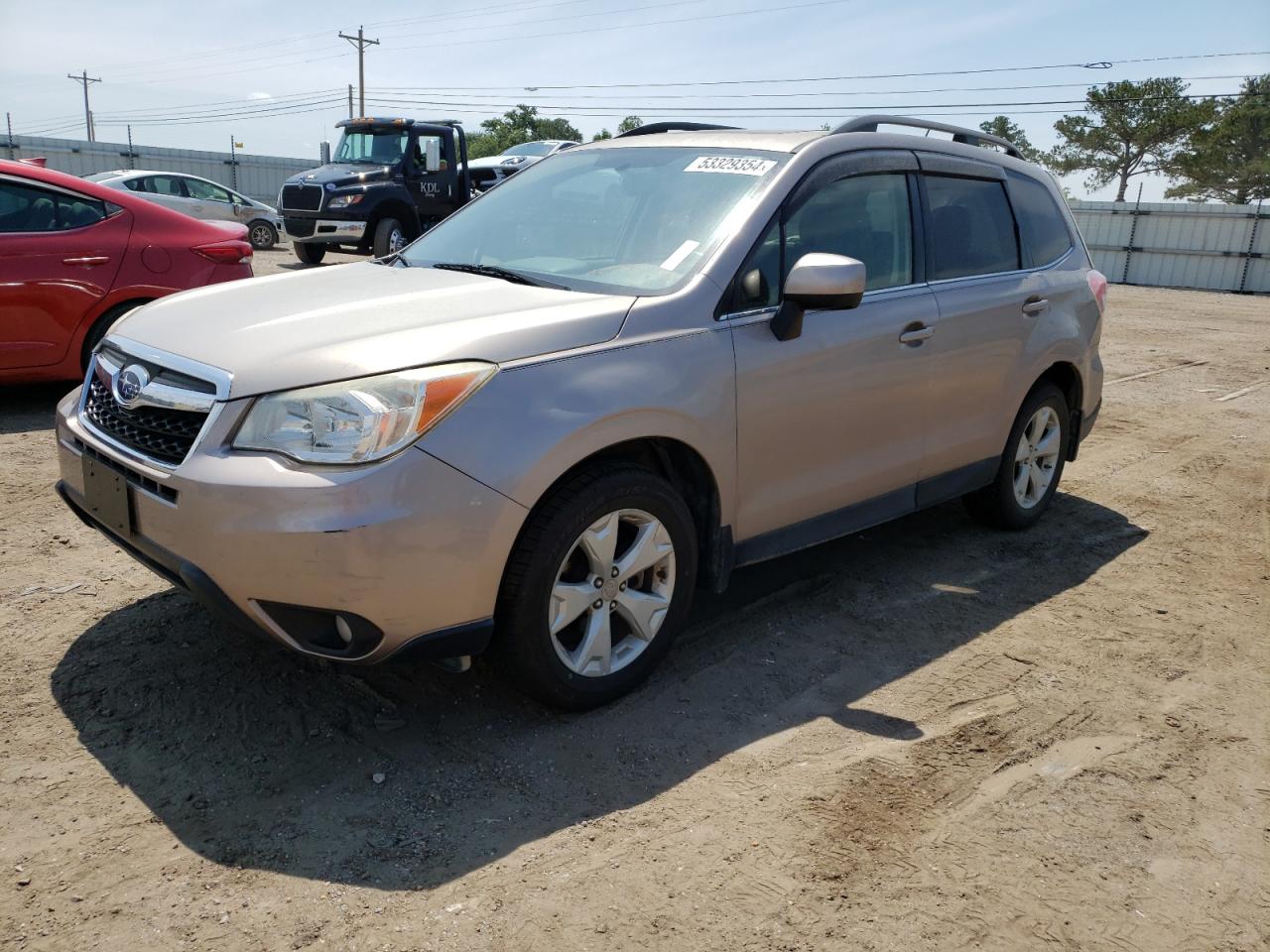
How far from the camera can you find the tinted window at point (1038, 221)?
5094 mm

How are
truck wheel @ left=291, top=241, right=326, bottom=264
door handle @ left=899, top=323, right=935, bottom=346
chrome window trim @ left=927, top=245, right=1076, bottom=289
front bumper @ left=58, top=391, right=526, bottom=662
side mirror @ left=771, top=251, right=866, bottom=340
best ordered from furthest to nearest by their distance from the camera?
truck wheel @ left=291, top=241, right=326, bottom=264 → chrome window trim @ left=927, top=245, right=1076, bottom=289 → door handle @ left=899, top=323, right=935, bottom=346 → side mirror @ left=771, top=251, right=866, bottom=340 → front bumper @ left=58, top=391, right=526, bottom=662

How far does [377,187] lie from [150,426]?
15.2 metres

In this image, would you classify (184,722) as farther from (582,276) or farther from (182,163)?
(182,163)

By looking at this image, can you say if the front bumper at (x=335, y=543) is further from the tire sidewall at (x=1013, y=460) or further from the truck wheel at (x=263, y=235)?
the truck wheel at (x=263, y=235)

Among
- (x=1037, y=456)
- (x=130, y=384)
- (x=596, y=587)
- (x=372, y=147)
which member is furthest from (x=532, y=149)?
(x=596, y=587)

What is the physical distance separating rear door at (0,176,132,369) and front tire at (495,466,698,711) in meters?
4.61

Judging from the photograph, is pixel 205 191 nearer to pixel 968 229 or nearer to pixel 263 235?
pixel 263 235

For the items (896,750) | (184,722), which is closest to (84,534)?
(184,722)

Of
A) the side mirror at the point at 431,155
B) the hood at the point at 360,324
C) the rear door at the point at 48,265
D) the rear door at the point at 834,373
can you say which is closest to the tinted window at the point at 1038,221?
the rear door at the point at 834,373

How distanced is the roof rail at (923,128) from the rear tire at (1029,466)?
1219mm

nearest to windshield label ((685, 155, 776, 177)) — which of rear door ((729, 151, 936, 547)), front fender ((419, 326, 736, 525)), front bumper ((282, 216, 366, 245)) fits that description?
rear door ((729, 151, 936, 547))

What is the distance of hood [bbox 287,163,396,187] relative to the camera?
17344 mm

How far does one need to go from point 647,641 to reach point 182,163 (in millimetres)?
32926

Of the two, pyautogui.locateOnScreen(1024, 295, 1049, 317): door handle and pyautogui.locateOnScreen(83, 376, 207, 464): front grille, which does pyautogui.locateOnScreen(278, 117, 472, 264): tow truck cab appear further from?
pyautogui.locateOnScreen(83, 376, 207, 464): front grille
